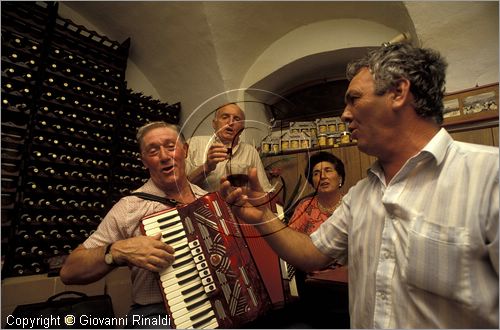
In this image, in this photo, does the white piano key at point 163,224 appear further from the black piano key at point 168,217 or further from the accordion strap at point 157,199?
the accordion strap at point 157,199

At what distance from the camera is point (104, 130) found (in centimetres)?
288

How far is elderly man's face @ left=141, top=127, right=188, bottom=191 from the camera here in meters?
1.46

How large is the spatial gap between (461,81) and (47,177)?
137 inches

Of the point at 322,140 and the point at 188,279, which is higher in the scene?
the point at 322,140

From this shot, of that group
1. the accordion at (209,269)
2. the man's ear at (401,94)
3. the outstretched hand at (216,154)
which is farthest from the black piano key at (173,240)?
the man's ear at (401,94)

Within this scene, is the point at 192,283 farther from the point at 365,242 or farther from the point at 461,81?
the point at 461,81

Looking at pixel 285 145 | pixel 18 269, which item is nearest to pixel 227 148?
pixel 285 145

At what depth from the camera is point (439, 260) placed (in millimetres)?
796

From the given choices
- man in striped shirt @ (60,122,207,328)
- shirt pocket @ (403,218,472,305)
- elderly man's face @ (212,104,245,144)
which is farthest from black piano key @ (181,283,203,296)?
shirt pocket @ (403,218,472,305)

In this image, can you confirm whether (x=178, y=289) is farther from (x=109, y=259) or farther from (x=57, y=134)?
(x=57, y=134)

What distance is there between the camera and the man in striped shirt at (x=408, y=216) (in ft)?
2.53

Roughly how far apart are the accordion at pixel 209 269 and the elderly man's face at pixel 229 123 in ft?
1.13

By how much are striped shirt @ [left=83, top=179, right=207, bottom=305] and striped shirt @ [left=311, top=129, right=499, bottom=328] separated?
0.94 metres

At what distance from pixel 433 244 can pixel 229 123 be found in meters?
0.70
